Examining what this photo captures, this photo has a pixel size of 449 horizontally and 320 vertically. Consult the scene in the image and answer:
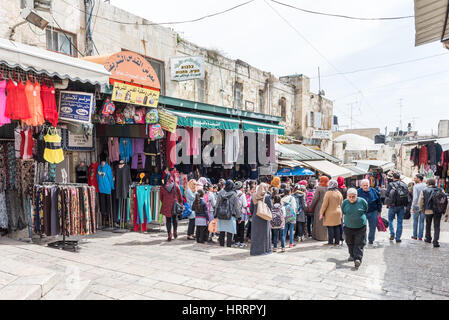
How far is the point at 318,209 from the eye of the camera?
333 inches

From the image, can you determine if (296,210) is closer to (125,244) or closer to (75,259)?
(125,244)

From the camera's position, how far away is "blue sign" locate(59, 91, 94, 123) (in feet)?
21.6

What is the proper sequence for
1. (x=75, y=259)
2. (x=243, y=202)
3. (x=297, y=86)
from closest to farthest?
(x=75, y=259), (x=243, y=202), (x=297, y=86)

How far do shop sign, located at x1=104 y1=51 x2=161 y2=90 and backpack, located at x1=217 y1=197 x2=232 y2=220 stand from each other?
131 inches

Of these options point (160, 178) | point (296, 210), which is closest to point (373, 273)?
point (296, 210)

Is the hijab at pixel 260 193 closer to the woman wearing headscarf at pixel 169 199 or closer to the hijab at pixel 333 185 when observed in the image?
the hijab at pixel 333 185

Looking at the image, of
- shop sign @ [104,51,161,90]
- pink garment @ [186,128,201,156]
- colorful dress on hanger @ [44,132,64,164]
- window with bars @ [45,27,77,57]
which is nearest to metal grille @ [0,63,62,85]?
colorful dress on hanger @ [44,132,64,164]

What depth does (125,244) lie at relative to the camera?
725cm

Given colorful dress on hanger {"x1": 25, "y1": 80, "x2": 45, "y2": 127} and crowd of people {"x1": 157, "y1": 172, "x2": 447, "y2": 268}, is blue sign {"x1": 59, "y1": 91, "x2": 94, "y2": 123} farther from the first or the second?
crowd of people {"x1": 157, "y1": 172, "x2": 447, "y2": 268}

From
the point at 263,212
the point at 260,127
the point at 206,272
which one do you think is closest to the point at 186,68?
the point at 260,127

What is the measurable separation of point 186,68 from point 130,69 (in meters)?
4.82

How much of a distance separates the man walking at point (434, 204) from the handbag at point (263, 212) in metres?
4.09
